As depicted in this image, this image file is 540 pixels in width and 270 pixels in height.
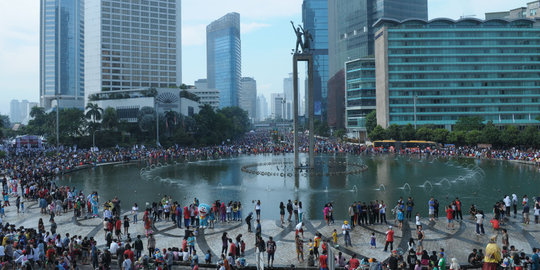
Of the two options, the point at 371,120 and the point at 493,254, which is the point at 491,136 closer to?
the point at 371,120

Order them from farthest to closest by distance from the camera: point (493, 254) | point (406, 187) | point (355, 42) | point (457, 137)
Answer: point (355, 42), point (457, 137), point (406, 187), point (493, 254)

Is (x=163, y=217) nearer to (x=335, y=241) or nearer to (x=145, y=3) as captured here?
(x=335, y=241)

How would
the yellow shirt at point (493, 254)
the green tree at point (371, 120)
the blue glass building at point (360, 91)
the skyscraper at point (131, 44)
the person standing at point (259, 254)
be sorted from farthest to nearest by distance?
the skyscraper at point (131, 44) < the blue glass building at point (360, 91) < the green tree at point (371, 120) < the person standing at point (259, 254) < the yellow shirt at point (493, 254)

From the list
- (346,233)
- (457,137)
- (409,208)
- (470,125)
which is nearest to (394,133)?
(457,137)

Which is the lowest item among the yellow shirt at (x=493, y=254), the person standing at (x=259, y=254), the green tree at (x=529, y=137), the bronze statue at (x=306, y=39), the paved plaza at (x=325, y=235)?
the paved plaza at (x=325, y=235)

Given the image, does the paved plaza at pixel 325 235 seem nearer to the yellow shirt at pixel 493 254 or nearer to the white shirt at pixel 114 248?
the yellow shirt at pixel 493 254

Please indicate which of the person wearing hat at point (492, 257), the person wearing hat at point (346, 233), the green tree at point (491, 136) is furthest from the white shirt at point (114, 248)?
the green tree at point (491, 136)
